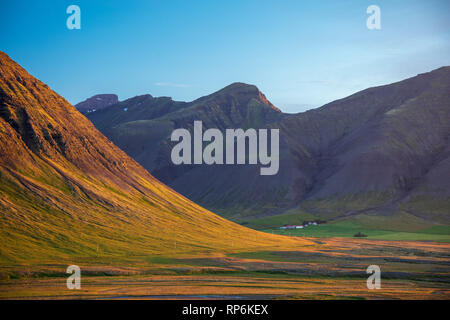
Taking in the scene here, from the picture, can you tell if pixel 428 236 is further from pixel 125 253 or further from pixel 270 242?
pixel 125 253

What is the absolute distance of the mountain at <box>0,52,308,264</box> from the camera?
90.8 m

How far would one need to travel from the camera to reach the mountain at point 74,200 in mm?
90750

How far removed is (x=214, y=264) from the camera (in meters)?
85.1

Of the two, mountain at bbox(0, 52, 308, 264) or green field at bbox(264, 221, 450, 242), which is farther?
green field at bbox(264, 221, 450, 242)

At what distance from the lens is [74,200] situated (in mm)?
109688

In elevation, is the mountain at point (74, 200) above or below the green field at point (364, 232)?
above

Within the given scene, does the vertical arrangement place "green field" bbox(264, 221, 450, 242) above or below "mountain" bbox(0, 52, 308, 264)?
below

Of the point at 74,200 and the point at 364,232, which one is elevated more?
the point at 74,200

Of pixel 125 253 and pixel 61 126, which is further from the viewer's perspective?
pixel 61 126

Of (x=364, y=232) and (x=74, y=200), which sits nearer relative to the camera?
(x=74, y=200)

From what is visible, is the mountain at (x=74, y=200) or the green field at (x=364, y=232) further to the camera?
the green field at (x=364, y=232)
